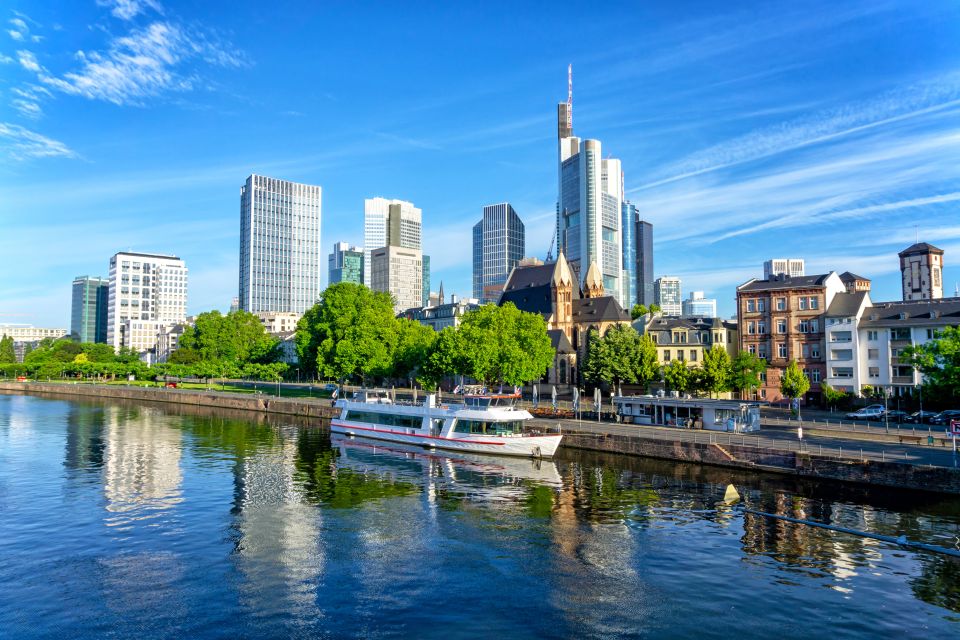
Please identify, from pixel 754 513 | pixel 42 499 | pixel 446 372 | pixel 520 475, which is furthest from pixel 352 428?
pixel 754 513

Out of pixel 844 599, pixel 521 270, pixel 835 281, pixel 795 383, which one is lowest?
pixel 844 599

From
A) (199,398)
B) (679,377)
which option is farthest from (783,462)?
(199,398)

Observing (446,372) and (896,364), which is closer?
(896,364)

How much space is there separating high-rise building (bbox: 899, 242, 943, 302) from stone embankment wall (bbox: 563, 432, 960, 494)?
485 ft

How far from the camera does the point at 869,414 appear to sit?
3046 inches

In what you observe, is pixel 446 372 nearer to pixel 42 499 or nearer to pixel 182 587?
pixel 42 499

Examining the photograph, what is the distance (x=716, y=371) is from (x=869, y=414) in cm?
1919

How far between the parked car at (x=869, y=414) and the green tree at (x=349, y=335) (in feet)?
240

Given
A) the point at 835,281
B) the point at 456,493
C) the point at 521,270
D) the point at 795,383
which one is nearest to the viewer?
the point at 456,493

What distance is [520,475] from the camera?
5634cm

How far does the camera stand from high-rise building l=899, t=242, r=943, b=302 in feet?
561

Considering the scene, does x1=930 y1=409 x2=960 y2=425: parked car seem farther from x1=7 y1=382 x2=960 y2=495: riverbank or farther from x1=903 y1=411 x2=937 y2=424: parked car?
x1=7 y1=382 x2=960 y2=495: riverbank

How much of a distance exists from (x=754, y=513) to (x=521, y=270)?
465 feet

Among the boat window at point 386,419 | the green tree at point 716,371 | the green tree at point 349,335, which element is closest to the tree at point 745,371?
the green tree at point 716,371
